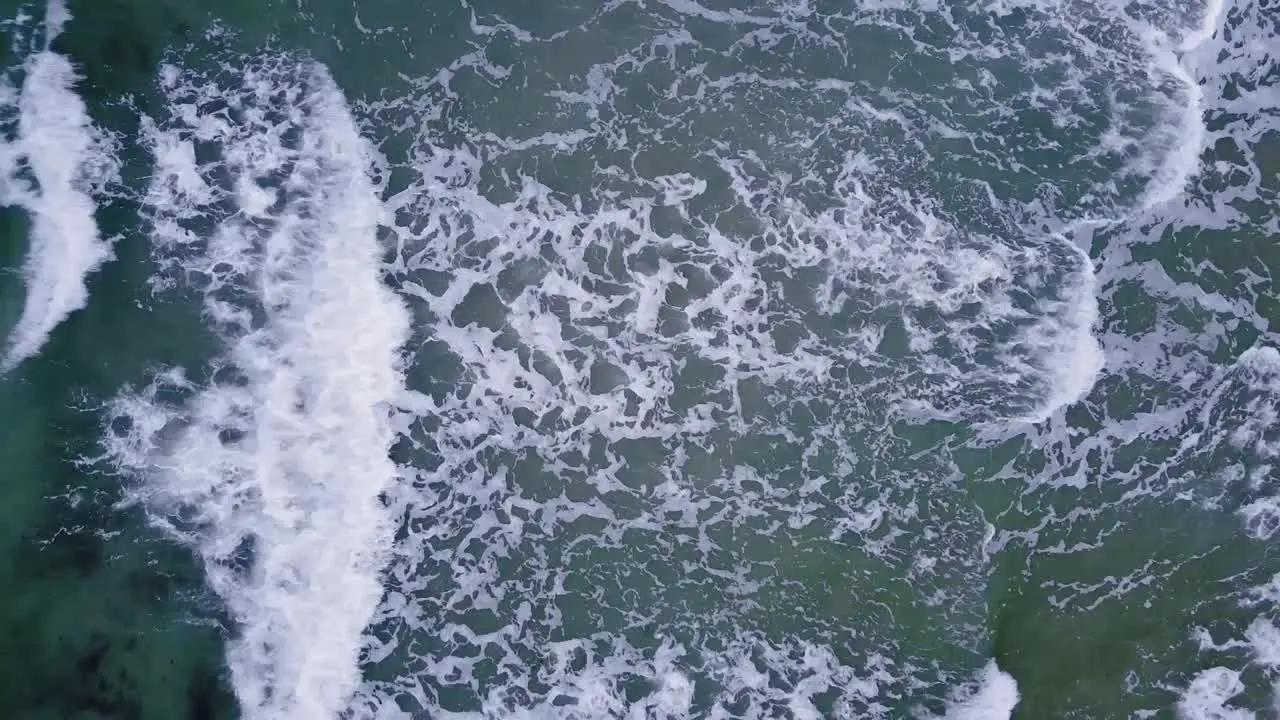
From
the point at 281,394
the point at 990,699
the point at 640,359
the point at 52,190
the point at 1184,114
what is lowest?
the point at 52,190

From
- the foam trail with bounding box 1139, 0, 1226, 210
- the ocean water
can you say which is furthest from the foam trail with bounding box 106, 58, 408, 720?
the foam trail with bounding box 1139, 0, 1226, 210

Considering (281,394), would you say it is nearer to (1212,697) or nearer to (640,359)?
(640,359)

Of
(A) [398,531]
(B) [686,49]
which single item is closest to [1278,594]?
(B) [686,49]

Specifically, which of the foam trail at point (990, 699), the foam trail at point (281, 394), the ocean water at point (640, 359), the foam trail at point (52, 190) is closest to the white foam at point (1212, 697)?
the ocean water at point (640, 359)

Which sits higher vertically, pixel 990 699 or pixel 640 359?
pixel 990 699

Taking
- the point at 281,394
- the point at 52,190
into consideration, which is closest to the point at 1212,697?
the point at 281,394
